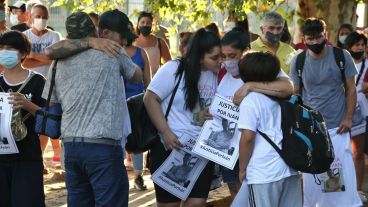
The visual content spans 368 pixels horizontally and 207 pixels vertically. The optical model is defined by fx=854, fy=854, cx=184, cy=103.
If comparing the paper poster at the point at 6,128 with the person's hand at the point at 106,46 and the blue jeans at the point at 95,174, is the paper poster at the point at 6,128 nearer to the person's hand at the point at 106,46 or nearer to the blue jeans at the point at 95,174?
the blue jeans at the point at 95,174

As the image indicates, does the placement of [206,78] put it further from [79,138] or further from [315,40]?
[315,40]

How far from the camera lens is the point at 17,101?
6.23 meters

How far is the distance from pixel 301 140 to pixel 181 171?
112 cm

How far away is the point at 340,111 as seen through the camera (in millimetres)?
8359

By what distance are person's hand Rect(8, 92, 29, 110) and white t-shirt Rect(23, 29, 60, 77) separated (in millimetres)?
4209

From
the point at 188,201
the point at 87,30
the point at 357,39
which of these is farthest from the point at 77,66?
the point at 357,39

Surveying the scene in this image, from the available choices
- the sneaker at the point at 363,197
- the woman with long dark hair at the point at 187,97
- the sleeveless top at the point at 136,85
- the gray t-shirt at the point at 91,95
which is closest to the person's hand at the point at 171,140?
the woman with long dark hair at the point at 187,97

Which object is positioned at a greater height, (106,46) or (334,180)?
(106,46)

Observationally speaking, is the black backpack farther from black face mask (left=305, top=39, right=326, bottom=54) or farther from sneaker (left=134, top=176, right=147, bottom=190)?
A: sneaker (left=134, top=176, right=147, bottom=190)

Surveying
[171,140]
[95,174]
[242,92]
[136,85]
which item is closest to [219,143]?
[171,140]

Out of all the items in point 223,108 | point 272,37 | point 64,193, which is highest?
point 272,37

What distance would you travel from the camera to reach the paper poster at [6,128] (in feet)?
20.5

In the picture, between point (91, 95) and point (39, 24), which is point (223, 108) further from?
point (39, 24)

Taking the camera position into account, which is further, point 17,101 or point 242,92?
point 17,101
